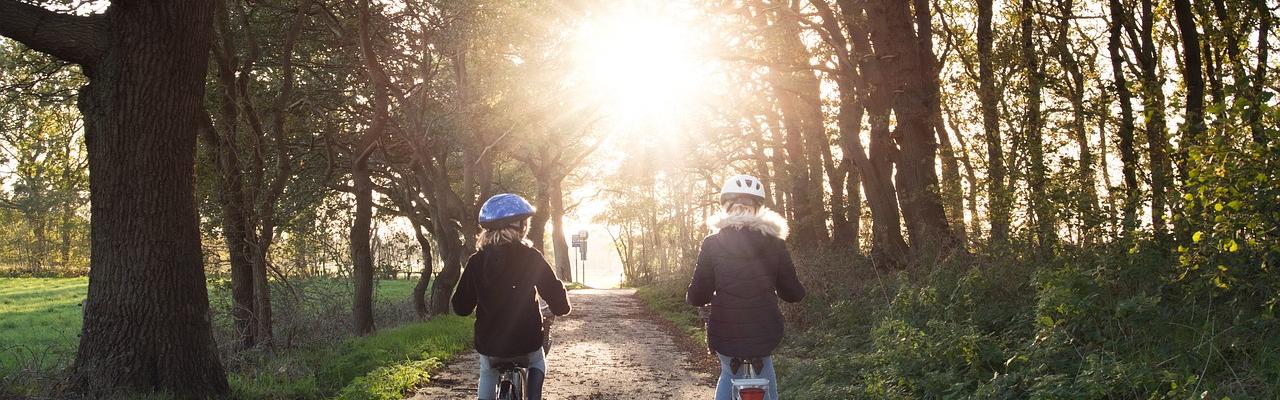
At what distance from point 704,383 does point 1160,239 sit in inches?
191

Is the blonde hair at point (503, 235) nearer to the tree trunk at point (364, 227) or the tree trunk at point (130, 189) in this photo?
the tree trunk at point (130, 189)

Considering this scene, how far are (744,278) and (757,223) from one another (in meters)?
0.32

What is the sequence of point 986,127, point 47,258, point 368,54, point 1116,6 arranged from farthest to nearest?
point 47,258 < point 368,54 < point 1116,6 < point 986,127

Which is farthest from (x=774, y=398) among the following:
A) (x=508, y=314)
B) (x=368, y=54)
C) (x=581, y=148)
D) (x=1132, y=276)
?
(x=581, y=148)

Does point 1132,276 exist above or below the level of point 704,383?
above

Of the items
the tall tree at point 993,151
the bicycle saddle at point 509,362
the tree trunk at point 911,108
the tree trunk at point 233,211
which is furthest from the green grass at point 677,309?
the bicycle saddle at point 509,362

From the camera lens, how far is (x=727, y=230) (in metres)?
5.39

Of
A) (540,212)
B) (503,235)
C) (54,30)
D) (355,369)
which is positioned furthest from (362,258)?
(540,212)

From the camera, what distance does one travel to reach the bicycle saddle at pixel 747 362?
524 cm

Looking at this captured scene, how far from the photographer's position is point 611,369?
12.1 meters

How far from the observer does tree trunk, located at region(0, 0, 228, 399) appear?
7551mm

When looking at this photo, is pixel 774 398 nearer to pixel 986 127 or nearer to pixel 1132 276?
pixel 1132 276

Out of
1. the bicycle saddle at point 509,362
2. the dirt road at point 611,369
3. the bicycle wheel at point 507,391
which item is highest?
the bicycle saddle at point 509,362

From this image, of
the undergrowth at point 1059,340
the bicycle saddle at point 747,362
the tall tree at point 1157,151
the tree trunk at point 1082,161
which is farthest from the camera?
the tree trunk at point 1082,161
